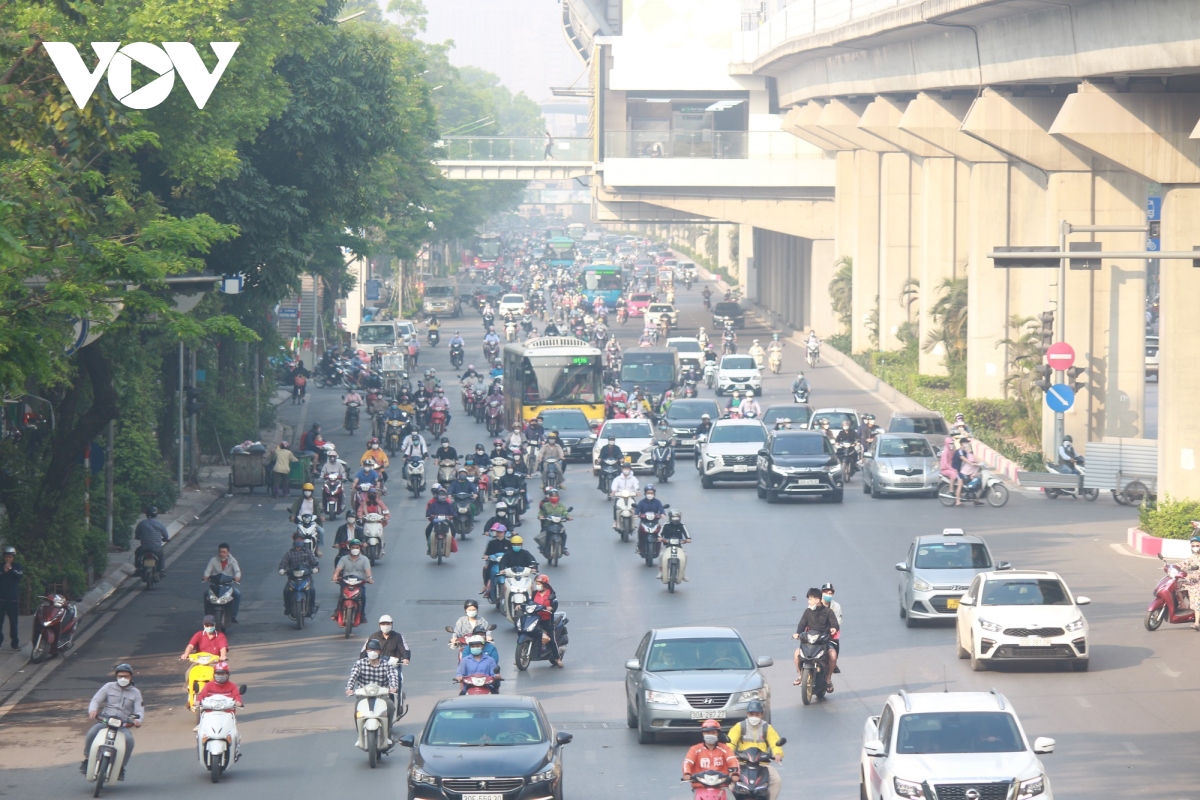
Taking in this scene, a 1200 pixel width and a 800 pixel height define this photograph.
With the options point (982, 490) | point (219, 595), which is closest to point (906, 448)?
point (982, 490)

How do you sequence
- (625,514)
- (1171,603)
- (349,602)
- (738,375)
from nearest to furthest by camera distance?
(1171,603), (349,602), (625,514), (738,375)

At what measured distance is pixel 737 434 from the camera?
145 ft

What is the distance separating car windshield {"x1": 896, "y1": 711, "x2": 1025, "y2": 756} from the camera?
16203 millimetres

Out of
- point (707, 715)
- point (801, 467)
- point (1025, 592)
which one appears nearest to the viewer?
point (707, 715)

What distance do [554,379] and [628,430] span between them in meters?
7.32

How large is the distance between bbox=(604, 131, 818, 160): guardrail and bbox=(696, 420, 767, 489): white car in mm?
42240

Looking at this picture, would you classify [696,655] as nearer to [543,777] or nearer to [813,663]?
[813,663]

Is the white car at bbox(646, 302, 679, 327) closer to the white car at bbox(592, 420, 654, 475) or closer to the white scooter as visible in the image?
the white car at bbox(592, 420, 654, 475)

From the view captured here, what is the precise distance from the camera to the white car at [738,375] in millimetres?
63812

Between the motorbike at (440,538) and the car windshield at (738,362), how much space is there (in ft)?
→ 105

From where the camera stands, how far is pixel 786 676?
79.0 ft

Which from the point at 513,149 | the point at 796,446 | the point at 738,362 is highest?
the point at 513,149

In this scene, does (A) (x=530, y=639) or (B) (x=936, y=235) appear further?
(B) (x=936, y=235)

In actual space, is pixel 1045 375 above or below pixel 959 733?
above
